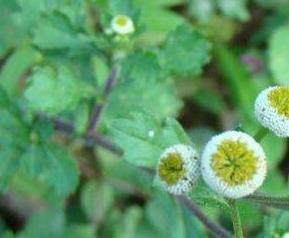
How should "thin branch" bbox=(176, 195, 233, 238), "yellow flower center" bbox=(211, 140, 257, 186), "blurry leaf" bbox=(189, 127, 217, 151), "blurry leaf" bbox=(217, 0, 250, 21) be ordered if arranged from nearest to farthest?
"yellow flower center" bbox=(211, 140, 257, 186)
"thin branch" bbox=(176, 195, 233, 238)
"blurry leaf" bbox=(189, 127, 217, 151)
"blurry leaf" bbox=(217, 0, 250, 21)

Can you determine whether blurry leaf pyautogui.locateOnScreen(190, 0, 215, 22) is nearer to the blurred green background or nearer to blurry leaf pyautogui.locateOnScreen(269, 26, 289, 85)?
the blurred green background

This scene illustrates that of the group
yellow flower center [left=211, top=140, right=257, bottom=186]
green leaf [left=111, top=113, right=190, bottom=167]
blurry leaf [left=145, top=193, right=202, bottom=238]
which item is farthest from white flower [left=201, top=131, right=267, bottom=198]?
blurry leaf [left=145, top=193, right=202, bottom=238]

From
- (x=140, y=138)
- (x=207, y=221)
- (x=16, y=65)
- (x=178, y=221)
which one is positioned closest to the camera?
(x=140, y=138)

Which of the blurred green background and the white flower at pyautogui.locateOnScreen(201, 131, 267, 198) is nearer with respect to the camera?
the white flower at pyautogui.locateOnScreen(201, 131, 267, 198)

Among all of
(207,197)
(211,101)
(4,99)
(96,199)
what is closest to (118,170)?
(96,199)

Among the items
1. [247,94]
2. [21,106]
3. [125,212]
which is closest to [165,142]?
[21,106]

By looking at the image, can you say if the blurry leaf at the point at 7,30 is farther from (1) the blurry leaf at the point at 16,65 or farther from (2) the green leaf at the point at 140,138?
(2) the green leaf at the point at 140,138

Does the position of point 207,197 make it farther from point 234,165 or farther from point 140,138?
point 140,138
